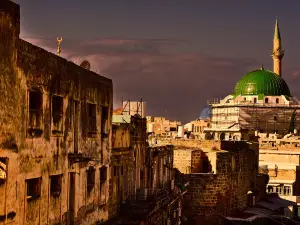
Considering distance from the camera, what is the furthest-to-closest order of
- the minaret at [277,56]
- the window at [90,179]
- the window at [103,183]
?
the minaret at [277,56]
the window at [103,183]
the window at [90,179]

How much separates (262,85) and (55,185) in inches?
2925

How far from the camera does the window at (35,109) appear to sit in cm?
1177

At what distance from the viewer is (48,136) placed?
12.6 metres

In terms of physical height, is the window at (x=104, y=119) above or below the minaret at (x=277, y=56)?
below

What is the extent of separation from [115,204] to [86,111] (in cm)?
388

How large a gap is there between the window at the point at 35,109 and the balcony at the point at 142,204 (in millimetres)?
6993

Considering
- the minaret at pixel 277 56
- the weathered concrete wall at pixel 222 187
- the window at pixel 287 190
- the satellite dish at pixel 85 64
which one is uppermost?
the minaret at pixel 277 56

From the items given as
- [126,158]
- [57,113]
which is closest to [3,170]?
[57,113]

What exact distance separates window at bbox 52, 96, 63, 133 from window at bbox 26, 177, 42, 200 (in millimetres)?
1246

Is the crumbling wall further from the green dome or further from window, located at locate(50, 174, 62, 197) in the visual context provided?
the green dome

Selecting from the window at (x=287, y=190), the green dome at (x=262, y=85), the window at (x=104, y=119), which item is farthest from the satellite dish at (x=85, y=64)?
the green dome at (x=262, y=85)

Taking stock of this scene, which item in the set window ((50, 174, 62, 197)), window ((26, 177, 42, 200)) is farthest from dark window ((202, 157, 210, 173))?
window ((26, 177, 42, 200))

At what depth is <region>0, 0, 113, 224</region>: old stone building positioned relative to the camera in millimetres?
10703

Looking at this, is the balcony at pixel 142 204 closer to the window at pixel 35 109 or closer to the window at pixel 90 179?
the window at pixel 90 179
